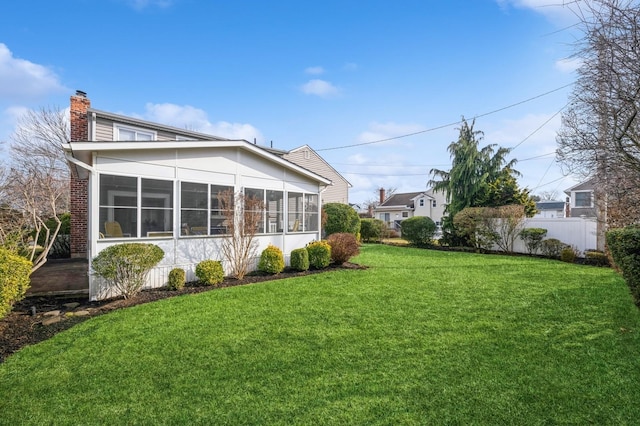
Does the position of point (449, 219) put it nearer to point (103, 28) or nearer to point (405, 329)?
point (405, 329)

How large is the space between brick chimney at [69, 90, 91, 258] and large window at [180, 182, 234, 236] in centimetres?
650

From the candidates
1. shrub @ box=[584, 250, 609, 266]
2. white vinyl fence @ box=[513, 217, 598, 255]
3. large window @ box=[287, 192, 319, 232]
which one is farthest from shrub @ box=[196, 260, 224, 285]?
white vinyl fence @ box=[513, 217, 598, 255]

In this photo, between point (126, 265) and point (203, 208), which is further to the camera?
point (203, 208)

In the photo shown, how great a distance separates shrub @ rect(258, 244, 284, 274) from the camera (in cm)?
934

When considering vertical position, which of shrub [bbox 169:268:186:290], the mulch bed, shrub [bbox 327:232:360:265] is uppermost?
shrub [bbox 327:232:360:265]

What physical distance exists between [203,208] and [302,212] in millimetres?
3933

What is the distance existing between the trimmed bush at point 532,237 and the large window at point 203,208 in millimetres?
13001

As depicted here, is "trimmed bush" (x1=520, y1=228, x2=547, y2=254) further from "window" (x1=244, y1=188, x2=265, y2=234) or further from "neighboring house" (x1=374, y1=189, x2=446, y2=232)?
"neighboring house" (x1=374, y1=189, x2=446, y2=232)

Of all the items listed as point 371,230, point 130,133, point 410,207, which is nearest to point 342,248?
point 130,133

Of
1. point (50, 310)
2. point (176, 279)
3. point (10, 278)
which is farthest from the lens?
point (176, 279)

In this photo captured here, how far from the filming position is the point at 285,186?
1112cm

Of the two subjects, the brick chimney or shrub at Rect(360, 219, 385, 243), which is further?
shrub at Rect(360, 219, 385, 243)

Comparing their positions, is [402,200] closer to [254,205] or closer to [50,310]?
[254,205]

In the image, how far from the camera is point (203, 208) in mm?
8867
